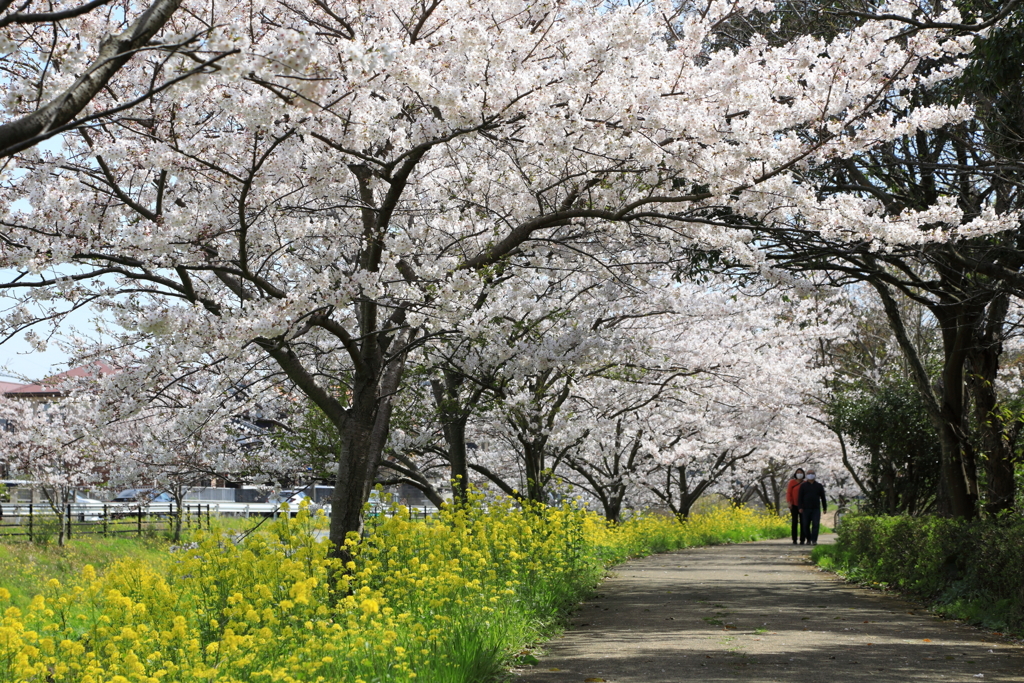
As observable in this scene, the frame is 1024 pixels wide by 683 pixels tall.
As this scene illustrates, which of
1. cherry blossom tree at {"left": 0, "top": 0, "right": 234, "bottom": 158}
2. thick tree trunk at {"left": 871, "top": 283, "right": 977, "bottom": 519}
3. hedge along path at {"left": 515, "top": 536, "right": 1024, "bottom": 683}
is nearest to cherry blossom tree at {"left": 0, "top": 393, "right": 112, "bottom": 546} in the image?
hedge along path at {"left": 515, "top": 536, "right": 1024, "bottom": 683}

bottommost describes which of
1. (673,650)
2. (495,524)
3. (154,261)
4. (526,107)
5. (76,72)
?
(673,650)

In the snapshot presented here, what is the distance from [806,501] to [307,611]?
17163 mm

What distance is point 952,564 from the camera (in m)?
10.1

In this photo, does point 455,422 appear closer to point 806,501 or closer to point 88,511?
point 806,501

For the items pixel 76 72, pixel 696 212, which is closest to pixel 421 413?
pixel 696 212

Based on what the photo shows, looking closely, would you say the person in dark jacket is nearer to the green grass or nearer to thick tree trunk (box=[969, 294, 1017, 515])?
thick tree trunk (box=[969, 294, 1017, 515])

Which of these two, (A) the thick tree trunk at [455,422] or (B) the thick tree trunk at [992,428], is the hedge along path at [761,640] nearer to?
(B) the thick tree trunk at [992,428]

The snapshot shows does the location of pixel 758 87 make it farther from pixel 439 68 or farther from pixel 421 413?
pixel 421 413

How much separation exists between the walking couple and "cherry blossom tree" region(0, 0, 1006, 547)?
13270 mm

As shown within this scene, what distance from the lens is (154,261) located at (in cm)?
666

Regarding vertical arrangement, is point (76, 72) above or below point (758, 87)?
below

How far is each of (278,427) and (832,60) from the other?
28.0 ft

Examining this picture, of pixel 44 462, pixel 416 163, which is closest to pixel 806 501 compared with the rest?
pixel 416 163

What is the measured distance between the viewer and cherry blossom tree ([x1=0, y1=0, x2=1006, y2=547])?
20.4 feet
